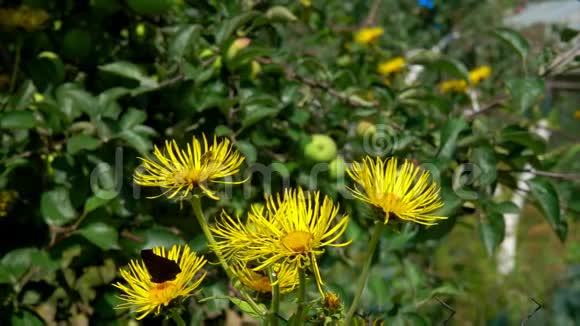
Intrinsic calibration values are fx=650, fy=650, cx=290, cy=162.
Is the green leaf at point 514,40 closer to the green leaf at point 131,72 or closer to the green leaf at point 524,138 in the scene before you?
the green leaf at point 524,138

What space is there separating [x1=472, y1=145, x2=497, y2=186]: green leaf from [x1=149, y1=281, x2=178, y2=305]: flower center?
80cm

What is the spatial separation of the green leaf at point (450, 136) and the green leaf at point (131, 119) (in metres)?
0.58

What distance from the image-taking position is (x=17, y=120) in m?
1.16

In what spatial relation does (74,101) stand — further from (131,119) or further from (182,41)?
(182,41)

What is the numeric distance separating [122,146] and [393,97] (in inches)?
24.8

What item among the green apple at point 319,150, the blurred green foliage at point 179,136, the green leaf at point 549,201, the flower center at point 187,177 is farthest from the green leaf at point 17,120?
the green leaf at point 549,201

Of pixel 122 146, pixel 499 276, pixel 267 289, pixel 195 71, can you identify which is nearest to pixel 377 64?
pixel 195 71

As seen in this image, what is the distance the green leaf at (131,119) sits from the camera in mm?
1236

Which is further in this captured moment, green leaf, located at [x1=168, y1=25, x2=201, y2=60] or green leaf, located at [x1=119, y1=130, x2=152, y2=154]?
green leaf, located at [x1=168, y1=25, x2=201, y2=60]

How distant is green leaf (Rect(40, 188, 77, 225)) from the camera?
1.18 m

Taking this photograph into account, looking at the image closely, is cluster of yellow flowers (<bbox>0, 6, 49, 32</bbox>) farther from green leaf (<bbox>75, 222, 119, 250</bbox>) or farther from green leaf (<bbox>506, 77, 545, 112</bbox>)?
green leaf (<bbox>506, 77, 545, 112</bbox>)

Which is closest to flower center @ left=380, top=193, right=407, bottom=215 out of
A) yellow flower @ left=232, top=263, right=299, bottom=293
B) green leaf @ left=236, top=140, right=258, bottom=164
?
yellow flower @ left=232, top=263, right=299, bottom=293

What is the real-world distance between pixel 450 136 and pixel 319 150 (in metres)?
0.26

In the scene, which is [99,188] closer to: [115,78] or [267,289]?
[115,78]
